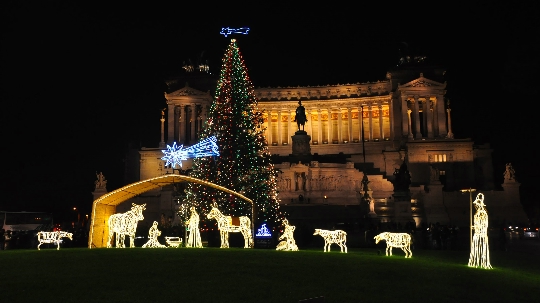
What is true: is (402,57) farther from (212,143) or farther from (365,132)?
→ (212,143)

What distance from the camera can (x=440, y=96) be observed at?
287 feet

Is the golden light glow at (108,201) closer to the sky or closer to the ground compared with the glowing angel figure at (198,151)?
closer to the ground

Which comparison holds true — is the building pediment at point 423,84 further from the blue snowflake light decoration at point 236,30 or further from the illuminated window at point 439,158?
the blue snowflake light decoration at point 236,30

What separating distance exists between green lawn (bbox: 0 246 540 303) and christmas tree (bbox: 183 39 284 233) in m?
15.9

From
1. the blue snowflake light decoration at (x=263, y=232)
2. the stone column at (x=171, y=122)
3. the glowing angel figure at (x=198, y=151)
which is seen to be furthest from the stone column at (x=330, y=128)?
the blue snowflake light decoration at (x=263, y=232)

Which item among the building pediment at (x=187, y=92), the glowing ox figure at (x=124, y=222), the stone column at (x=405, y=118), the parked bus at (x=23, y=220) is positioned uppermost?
the building pediment at (x=187, y=92)

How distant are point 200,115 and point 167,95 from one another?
658 cm

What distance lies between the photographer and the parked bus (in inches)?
1973

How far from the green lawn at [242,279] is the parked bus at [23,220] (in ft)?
108

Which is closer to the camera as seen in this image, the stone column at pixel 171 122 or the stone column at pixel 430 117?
the stone column at pixel 430 117

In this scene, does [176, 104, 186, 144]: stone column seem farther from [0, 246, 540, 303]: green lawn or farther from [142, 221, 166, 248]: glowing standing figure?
[0, 246, 540, 303]: green lawn

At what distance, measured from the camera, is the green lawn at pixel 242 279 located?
13.5 meters

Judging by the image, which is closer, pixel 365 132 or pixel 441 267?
pixel 441 267

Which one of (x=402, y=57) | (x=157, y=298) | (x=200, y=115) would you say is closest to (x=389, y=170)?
(x=402, y=57)
